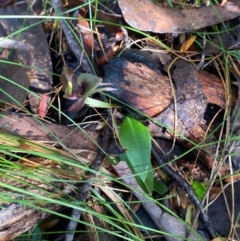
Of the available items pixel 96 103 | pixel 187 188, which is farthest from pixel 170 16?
pixel 187 188

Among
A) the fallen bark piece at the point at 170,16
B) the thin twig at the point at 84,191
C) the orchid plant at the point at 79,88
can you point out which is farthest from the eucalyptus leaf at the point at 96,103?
the fallen bark piece at the point at 170,16

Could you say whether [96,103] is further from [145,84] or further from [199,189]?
[199,189]

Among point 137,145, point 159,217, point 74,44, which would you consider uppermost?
point 74,44

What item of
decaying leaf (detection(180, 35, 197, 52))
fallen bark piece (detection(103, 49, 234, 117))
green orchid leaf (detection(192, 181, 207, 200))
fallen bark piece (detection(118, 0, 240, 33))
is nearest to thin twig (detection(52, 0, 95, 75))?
fallen bark piece (detection(103, 49, 234, 117))

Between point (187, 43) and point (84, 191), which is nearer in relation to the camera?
point (84, 191)

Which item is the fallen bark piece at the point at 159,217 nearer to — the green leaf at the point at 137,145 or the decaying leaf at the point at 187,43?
the green leaf at the point at 137,145

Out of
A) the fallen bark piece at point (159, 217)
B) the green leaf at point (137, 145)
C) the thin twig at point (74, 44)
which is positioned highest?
the thin twig at point (74, 44)

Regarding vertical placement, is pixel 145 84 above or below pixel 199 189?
above

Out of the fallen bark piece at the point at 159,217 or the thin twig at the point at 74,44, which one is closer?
the fallen bark piece at the point at 159,217
